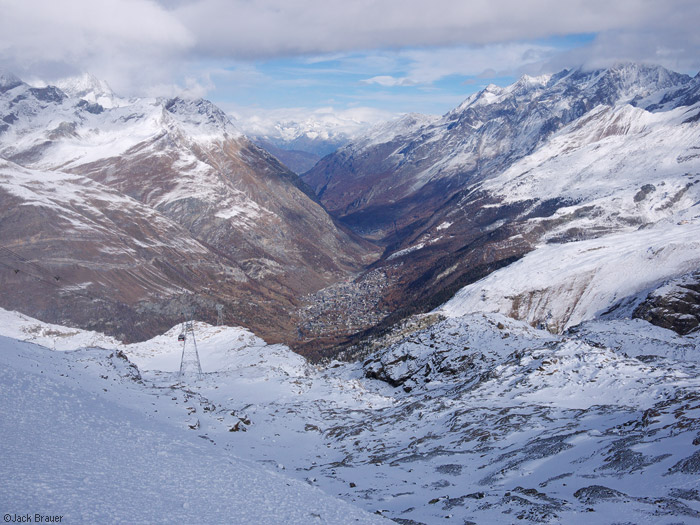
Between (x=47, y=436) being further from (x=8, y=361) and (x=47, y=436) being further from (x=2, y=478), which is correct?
(x=8, y=361)

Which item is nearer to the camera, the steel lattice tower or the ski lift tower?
the ski lift tower

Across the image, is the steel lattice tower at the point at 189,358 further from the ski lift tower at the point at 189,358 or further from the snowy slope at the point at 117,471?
the snowy slope at the point at 117,471

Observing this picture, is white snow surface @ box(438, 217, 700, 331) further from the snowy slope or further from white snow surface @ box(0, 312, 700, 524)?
the snowy slope

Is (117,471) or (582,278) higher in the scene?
(117,471)

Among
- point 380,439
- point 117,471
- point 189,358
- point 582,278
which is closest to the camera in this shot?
point 117,471

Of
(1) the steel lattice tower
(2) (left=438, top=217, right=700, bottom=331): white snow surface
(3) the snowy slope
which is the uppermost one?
(3) the snowy slope

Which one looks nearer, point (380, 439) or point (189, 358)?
point (380, 439)

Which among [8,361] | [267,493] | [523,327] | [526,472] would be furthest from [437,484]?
[523,327]

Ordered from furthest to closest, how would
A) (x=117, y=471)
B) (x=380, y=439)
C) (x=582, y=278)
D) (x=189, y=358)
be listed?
(x=582, y=278) < (x=189, y=358) < (x=380, y=439) < (x=117, y=471)

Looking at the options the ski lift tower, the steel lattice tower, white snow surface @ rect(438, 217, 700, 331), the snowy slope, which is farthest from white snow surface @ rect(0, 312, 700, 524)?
white snow surface @ rect(438, 217, 700, 331)

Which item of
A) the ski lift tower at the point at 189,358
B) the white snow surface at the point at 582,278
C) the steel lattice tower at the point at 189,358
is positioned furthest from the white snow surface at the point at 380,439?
the white snow surface at the point at 582,278

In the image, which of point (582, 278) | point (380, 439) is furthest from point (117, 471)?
point (582, 278)

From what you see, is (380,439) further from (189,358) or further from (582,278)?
(582,278)
